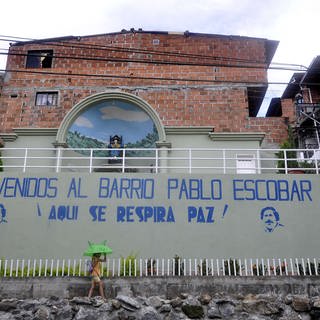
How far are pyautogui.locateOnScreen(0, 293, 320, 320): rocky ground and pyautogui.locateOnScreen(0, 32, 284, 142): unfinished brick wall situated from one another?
31.1 ft

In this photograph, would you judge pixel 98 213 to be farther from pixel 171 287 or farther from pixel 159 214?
pixel 171 287

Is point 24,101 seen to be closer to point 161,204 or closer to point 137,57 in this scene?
point 137,57

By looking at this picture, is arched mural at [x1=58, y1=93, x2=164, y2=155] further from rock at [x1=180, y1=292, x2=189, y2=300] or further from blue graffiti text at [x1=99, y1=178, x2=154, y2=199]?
rock at [x1=180, y1=292, x2=189, y2=300]

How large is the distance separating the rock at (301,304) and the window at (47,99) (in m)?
12.6

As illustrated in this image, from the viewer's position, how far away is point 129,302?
8.87 meters

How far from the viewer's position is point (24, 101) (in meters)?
18.3

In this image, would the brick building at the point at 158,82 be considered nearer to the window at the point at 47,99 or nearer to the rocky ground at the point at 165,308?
the window at the point at 47,99

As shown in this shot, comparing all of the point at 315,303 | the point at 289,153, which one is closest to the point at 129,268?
the point at 315,303

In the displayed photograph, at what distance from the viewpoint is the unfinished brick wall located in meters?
17.9

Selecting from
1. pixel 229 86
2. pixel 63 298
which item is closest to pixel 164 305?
pixel 63 298

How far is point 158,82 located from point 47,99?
456cm

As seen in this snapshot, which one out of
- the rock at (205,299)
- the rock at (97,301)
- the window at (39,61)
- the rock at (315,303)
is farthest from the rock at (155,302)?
the window at (39,61)

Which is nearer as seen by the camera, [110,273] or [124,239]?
[110,273]

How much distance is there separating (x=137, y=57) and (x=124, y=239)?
371 inches
